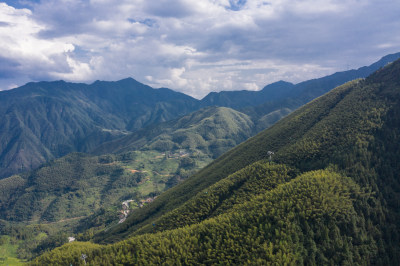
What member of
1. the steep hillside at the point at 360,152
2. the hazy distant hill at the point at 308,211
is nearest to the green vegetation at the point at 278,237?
the hazy distant hill at the point at 308,211

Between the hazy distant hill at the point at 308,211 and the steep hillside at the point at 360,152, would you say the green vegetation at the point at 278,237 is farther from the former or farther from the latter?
the steep hillside at the point at 360,152

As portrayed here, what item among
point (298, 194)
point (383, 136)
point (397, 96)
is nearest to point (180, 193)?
point (298, 194)

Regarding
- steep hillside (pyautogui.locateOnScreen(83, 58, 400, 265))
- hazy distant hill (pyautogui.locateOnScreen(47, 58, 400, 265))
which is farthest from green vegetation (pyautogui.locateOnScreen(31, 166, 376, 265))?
steep hillside (pyautogui.locateOnScreen(83, 58, 400, 265))

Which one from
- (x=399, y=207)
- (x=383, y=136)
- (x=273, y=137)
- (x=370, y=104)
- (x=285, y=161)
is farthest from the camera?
(x=273, y=137)

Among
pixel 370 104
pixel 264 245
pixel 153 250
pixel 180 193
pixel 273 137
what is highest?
pixel 370 104

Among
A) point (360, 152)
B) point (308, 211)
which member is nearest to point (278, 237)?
point (308, 211)

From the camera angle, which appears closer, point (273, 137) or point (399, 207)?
point (399, 207)

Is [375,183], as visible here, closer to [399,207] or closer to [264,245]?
[399,207]
